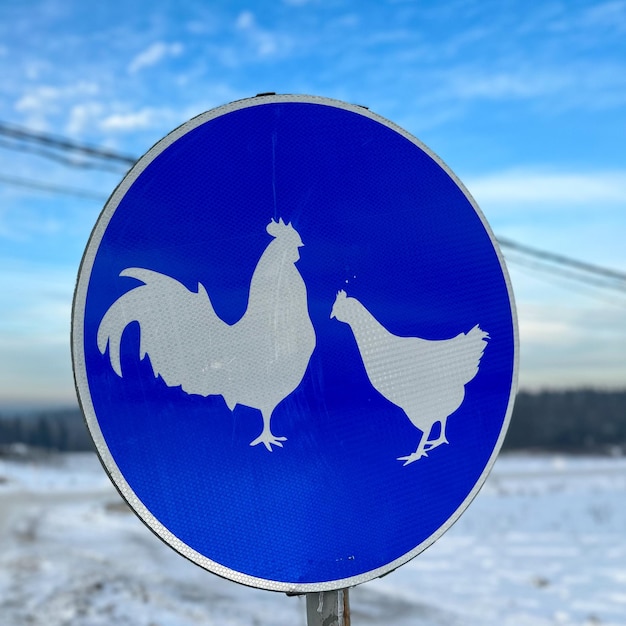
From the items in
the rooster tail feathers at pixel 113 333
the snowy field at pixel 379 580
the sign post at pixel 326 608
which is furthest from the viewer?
the snowy field at pixel 379 580

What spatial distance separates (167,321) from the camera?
104 centimetres

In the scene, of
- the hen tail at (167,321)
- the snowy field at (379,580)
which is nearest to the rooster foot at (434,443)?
the hen tail at (167,321)

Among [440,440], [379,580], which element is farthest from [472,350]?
[379,580]

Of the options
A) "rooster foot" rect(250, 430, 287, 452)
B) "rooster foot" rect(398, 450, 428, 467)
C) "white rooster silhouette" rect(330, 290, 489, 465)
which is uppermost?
"white rooster silhouette" rect(330, 290, 489, 465)

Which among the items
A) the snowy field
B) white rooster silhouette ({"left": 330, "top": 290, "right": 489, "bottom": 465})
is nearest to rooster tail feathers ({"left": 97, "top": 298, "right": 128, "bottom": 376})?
white rooster silhouette ({"left": 330, "top": 290, "right": 489, "bottom": 465})

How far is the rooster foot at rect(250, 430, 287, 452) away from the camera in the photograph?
3.40ft

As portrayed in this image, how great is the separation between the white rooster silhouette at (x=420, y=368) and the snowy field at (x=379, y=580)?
3.88 metres

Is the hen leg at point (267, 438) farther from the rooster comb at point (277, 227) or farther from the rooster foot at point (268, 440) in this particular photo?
the rooster comb at point (277, 227)

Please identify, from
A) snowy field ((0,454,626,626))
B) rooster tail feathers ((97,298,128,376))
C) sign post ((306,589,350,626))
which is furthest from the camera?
snowy field ((0,454,626,626))

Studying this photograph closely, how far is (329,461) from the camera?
3.53 ft

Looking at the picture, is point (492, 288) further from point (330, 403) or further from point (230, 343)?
point (230, 343)

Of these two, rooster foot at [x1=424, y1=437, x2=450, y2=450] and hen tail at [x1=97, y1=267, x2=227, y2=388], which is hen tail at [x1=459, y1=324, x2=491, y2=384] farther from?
hen tail at [x1=97, y1=267, x2=227, y2=388]

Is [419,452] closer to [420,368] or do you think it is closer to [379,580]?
[420,368]

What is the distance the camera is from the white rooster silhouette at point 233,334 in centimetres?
102
